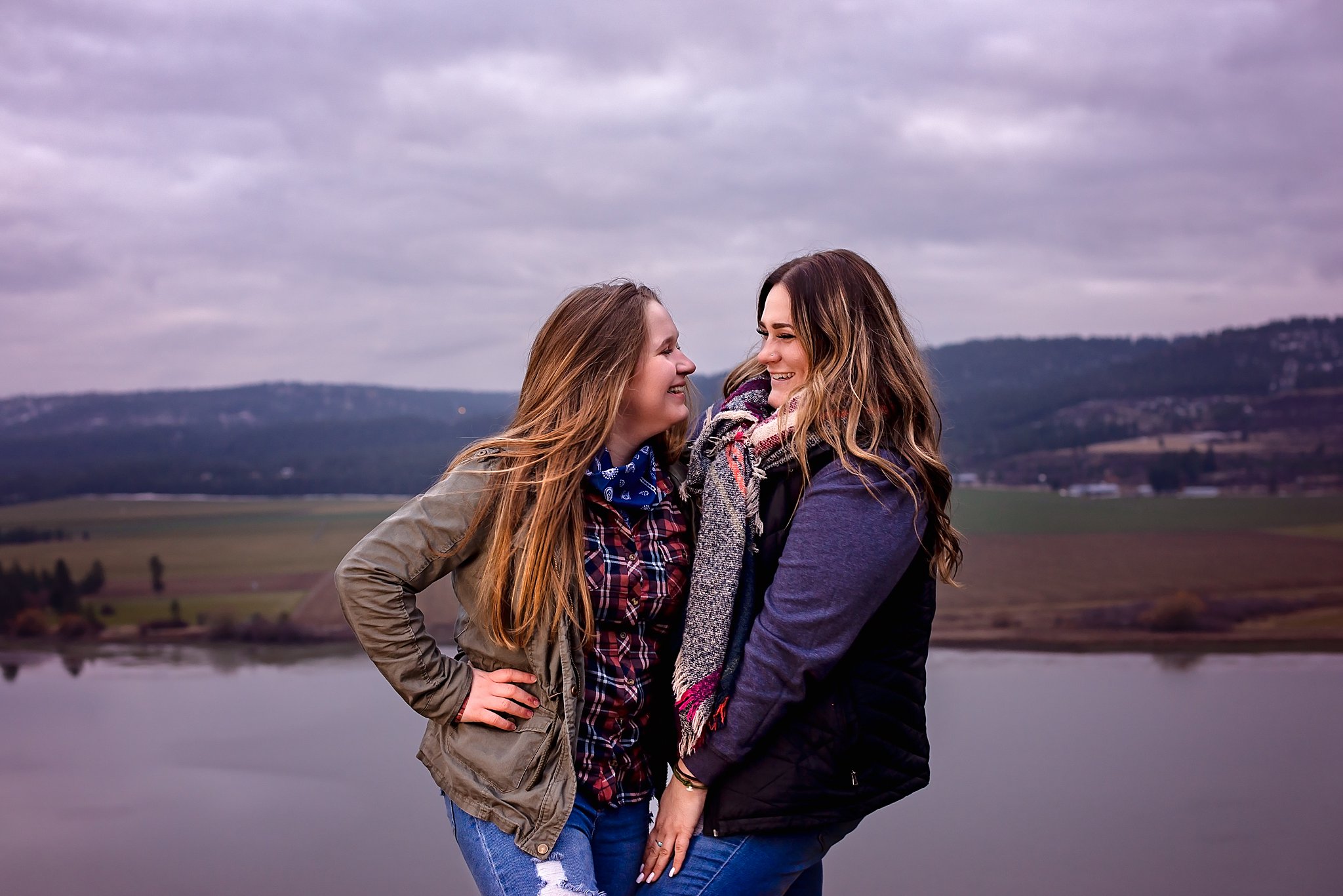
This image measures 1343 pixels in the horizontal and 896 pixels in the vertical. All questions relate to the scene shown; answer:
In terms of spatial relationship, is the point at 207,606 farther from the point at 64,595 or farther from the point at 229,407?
the point at 229,407

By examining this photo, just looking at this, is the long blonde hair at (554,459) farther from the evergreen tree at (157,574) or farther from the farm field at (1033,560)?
the evergreen tree at (157,574)

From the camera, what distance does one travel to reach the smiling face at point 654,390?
1.79 metres

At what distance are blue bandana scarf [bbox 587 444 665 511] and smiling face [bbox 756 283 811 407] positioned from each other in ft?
0.87

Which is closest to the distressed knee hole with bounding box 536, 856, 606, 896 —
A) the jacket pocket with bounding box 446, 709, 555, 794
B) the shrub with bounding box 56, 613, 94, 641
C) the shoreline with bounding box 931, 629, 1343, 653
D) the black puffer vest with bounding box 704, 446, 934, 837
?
the jacket pocket with bounding box 446, 709, 555, 794

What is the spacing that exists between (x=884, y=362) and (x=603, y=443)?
508 mm

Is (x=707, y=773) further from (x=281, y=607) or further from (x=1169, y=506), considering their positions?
(x=1169, y=506)

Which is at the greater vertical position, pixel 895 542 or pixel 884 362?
pixel 884 362

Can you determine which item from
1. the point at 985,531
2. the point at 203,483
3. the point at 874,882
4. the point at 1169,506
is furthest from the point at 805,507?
the point at 203,483

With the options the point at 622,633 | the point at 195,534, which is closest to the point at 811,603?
the point at 622,633

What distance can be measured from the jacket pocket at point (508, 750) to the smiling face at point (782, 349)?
0.69 m

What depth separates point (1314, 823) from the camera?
5.44m

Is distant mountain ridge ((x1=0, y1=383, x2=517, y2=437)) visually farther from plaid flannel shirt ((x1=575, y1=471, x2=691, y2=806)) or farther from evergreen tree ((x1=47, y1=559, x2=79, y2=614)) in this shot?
plaid flannel shirt ((x1=575, y1=471, x2=691, y2=806))

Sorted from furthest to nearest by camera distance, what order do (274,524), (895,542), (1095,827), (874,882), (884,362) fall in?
(274,524) → (1095,827) → (874,882) → (884,362) → (895,542)

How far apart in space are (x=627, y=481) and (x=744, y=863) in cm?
68
